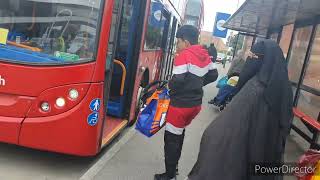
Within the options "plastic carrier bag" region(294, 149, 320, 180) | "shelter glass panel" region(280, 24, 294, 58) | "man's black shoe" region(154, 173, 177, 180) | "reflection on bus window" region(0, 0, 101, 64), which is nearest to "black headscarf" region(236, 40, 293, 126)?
"plastic carrier bag" region(294, 149, 320, 180)

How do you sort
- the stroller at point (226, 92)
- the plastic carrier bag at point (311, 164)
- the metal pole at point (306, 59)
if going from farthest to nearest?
the stroller at point (226, 92) → the metal pole at point (306, 59) → the plastic carrier bag at point (311, 164)

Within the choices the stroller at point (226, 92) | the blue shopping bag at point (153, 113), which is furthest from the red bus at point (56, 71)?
the stroller at point (226, 92)

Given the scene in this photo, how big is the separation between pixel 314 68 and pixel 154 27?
3.15 metres

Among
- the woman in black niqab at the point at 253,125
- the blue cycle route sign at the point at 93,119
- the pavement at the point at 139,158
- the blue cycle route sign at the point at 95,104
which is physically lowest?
the pavement at the point at 139,158

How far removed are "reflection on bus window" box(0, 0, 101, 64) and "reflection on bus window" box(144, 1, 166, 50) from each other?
2.65 m

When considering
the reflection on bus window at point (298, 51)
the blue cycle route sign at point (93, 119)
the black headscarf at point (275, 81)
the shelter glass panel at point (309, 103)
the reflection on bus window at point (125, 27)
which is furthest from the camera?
the reflection on bus window at point (298, 51)

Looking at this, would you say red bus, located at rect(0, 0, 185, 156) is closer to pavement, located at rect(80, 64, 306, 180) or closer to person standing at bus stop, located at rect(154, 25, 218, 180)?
pavement, located at rect(80, 64, 306, 180)

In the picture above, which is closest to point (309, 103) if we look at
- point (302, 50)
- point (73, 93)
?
point (302, 50)

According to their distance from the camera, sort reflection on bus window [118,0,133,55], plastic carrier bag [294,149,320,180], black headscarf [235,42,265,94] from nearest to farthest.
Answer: black headscarf [235,42,265,94] → plastic carrier bag [294,149,320,180] → reflection on bus window [118,0,133,55]

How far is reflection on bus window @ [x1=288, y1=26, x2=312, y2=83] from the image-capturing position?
909 centimetres

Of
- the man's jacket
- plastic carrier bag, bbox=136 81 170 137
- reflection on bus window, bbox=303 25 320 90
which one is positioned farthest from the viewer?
reflection on bus window, bbox=303 25 320 90

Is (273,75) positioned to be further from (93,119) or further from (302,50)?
(302,50)

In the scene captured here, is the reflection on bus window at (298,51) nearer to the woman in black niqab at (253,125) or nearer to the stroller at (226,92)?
the stroller at (226,92)

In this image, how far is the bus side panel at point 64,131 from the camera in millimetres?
4848
